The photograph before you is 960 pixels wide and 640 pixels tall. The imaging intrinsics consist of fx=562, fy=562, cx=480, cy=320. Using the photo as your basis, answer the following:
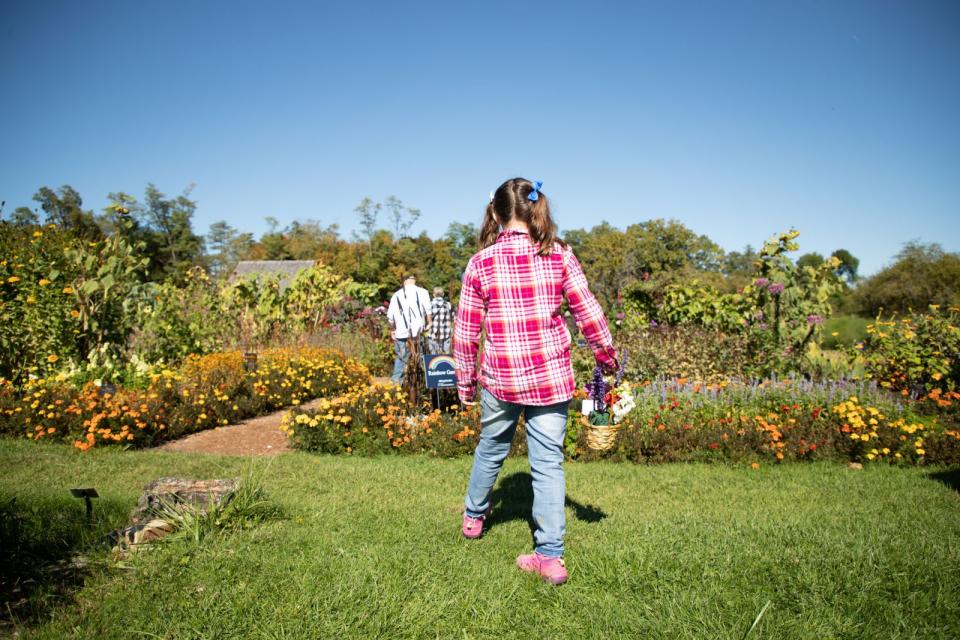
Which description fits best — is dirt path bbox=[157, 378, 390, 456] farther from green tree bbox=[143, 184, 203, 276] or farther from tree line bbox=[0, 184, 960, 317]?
green tree bbox=[143, 184, 203, 276]

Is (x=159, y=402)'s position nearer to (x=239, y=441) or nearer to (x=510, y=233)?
(x=239, y=441)

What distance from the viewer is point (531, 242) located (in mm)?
2551

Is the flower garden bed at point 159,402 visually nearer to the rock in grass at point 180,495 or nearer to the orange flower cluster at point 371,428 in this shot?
the orange flower cluster at point 371,428

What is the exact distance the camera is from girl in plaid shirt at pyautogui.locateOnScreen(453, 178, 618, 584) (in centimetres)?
250

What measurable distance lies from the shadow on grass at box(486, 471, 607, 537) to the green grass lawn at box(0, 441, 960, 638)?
Result: 2 centimetres

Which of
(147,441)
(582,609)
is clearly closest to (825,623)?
(582,609)

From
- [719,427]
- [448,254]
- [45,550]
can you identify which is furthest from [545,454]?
[448,254]

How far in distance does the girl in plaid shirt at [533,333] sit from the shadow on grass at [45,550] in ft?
6.24

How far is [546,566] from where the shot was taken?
99.6 inches

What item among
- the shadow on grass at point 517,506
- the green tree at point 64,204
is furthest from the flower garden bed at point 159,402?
the green tree at point 64,204

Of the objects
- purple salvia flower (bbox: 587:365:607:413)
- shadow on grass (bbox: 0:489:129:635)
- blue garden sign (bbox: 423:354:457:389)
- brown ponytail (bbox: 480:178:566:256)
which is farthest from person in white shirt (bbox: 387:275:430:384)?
brown ponytail (bbox: 480:178:566:256)

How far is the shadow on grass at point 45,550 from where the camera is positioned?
227 cm

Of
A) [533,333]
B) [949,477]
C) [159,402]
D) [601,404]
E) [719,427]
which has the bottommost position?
[949,477]

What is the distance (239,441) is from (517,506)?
12.7 feet
